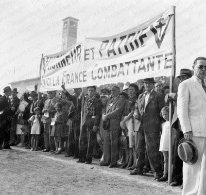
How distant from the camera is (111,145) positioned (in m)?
8.12

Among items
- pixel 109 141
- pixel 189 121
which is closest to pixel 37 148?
pixel 109 141

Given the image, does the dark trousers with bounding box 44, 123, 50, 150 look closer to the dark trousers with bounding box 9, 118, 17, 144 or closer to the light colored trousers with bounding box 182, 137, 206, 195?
the dark trousers with bounding box 9, 118, 17, 144

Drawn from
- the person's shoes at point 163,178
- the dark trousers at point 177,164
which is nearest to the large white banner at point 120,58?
the dark trousers at point 177,164

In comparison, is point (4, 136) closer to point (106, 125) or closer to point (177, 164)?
point (106, 125)

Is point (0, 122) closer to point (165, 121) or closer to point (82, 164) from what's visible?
point (82, 164)

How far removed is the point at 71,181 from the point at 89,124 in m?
2.80

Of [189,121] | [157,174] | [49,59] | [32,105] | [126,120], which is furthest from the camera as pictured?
[32,105]

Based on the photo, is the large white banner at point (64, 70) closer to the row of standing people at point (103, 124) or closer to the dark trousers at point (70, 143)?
the row of standing people at point (103, 124)

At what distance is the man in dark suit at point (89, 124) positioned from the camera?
8.43 metres

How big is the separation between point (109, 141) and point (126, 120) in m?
0.87

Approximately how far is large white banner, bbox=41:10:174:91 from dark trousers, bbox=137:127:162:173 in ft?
4.16

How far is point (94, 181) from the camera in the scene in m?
5.89

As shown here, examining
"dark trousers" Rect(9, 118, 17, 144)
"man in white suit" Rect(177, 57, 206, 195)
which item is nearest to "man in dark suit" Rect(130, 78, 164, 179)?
"man in white suit" Rect(177, 57, 206, 195)

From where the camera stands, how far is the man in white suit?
4.17 meters
